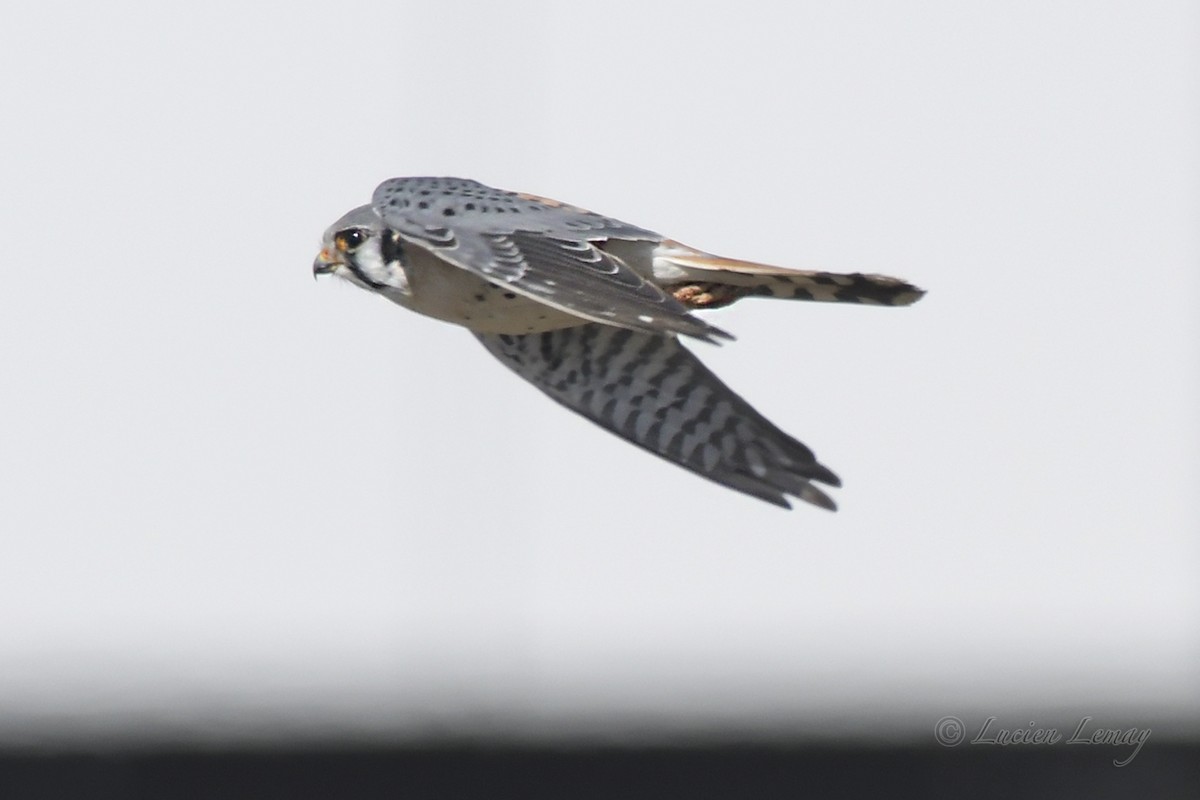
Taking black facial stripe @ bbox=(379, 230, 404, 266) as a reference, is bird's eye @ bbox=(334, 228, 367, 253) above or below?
above

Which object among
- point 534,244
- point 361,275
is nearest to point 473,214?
point 534,244

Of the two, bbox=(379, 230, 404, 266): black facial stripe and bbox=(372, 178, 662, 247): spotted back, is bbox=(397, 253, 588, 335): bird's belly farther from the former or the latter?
bbox=(372, 178, 662, 247): spotted back

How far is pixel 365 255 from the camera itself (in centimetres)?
614

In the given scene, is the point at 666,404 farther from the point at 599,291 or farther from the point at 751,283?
the point at 599,291

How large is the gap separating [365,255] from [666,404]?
3.21ft

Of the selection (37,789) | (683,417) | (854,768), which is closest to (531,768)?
(854,768)

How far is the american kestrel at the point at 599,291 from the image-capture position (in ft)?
18.2

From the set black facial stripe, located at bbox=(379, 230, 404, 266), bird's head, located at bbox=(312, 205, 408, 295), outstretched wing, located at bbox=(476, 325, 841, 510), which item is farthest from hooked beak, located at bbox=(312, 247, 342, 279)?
outstretched wing, located at bbox=(476, 325, 841, 510)

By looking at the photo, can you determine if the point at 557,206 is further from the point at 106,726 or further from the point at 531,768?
the point at 106,726

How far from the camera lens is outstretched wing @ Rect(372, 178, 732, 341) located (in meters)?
5.34

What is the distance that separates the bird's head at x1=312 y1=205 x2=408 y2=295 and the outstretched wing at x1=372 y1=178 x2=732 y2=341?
0.44 feet

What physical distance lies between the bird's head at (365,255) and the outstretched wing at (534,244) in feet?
0.44

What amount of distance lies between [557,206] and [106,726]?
3372 mm

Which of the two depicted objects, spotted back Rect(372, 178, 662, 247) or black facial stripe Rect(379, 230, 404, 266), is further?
black facial stripe Rect(379, 230, 404, 266)
